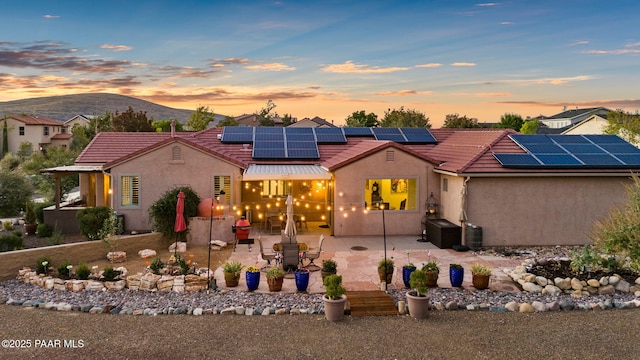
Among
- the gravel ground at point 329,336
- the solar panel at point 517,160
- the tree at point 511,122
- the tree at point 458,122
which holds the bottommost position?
the gravel ground at point 329,336

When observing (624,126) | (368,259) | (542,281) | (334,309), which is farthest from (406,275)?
(624,126)

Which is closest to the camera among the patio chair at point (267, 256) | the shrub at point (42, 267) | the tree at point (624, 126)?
the patio chair at point (267, 256)

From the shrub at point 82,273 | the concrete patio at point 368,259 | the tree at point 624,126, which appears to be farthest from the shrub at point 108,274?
the tree at point 624,126

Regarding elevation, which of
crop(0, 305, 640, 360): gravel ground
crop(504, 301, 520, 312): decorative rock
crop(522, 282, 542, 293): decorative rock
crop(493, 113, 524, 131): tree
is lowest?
crop(0, 305, 640, 360): gravel ground

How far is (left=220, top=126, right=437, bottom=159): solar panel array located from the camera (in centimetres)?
2989

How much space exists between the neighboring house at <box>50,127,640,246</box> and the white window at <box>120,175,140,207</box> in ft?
0.19

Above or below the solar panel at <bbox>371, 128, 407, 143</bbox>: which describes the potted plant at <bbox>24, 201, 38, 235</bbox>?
below

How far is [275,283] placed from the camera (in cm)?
1580

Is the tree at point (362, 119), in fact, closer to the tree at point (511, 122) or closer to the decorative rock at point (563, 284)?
the tree at point (511, 122)

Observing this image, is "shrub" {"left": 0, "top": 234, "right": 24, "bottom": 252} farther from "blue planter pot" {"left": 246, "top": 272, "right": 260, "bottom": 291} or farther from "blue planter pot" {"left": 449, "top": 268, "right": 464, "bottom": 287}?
"blue planter pot" {"left": 449, "top": 268, "right": 464, "bottom": 287}

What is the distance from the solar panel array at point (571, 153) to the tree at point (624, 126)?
138 ft

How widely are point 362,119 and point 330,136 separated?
88.4 metres

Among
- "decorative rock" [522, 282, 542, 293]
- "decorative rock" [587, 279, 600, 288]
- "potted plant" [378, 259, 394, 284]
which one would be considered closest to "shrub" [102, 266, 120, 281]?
"potted plant" [378, 259, 394, 284]

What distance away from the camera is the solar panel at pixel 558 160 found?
23.3 meters
